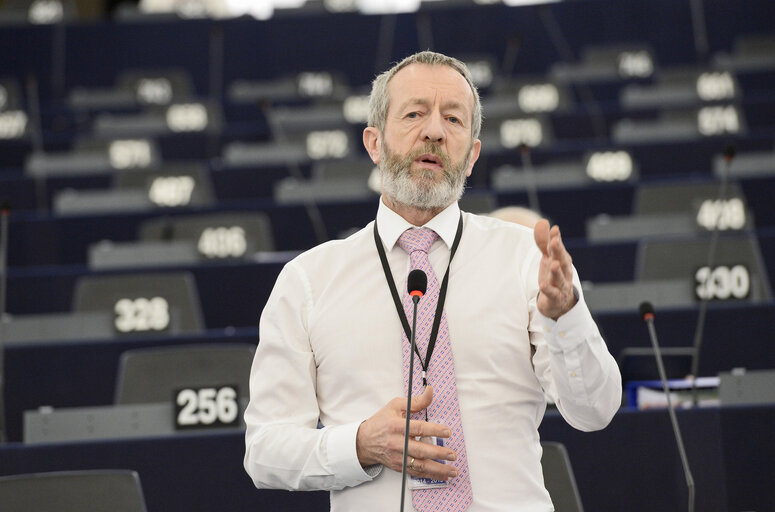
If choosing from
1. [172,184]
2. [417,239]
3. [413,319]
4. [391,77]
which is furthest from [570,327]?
[172,184]

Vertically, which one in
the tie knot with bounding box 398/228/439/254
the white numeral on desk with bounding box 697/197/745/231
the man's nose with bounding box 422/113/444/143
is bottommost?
the tie knot with bounding box 398/228/439/254

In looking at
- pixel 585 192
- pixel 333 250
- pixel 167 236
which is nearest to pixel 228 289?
Result: pixel 167 236

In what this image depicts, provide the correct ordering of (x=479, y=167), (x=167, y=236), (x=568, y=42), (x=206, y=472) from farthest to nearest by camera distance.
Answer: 1. (x=568, y=42)
2. (x=479, y=167)
3. (x=167, y=236)
4. (x=206, y=472)

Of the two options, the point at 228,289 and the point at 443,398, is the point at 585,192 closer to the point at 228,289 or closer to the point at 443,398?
the point at 228,289

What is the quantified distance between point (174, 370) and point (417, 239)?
1775mm

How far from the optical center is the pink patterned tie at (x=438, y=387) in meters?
1.97

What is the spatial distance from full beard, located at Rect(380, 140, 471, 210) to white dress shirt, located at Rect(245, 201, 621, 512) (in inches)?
2.3

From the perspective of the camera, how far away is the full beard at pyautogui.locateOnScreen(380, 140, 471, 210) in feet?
6.97

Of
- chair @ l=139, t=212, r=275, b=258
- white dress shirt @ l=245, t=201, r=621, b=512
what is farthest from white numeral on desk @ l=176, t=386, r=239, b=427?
chair @ l=139, t=212, r=275, b=258

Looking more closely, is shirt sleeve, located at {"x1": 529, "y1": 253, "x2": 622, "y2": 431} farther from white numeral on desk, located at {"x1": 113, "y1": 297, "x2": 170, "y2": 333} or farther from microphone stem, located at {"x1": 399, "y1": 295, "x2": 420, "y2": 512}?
white numeral on desk, located at {"x1": 113, "y1": 297, "x2": 170, "y2": 333}

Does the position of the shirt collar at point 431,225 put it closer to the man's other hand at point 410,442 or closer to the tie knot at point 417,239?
the tie knot at point 417,239

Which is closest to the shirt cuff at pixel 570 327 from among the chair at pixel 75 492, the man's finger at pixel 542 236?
the man's finger at pixel 542 236

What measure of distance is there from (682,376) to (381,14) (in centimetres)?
640

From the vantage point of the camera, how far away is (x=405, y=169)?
Answer: 2.14 meters
